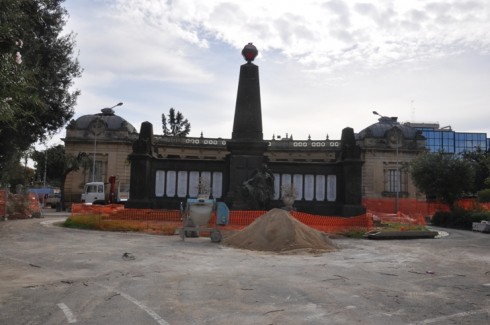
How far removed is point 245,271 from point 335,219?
11.0 m

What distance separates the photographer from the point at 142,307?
20.8ft

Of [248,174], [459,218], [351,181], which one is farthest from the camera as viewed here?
[459,218]

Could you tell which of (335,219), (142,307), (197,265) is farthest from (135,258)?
(335,219)

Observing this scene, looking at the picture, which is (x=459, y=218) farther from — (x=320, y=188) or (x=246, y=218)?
(x=246, y=218)

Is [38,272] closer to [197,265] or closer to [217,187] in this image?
[197,265]

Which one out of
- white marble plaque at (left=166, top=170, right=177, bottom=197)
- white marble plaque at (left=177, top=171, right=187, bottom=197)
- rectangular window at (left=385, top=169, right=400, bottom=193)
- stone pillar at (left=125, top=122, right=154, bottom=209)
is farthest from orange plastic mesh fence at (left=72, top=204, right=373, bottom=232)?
rectangular window at (left=385, top=169, right=400, bottom=193)

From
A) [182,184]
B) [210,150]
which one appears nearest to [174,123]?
[210,150]

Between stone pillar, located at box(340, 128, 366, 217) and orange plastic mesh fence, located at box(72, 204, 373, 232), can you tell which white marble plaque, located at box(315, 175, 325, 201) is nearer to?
stone pillar, located at box(340, 128, 366, 217)

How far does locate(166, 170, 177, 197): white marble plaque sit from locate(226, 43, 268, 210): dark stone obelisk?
3.35 meters

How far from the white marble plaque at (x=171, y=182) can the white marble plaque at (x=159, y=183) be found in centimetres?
28

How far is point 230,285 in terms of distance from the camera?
8086 mm

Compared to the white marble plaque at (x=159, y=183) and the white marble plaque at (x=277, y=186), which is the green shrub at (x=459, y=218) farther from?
the white marble plaque at (x=159, y=183)

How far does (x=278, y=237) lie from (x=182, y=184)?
12207mm

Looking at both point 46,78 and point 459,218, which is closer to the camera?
point 46,78
